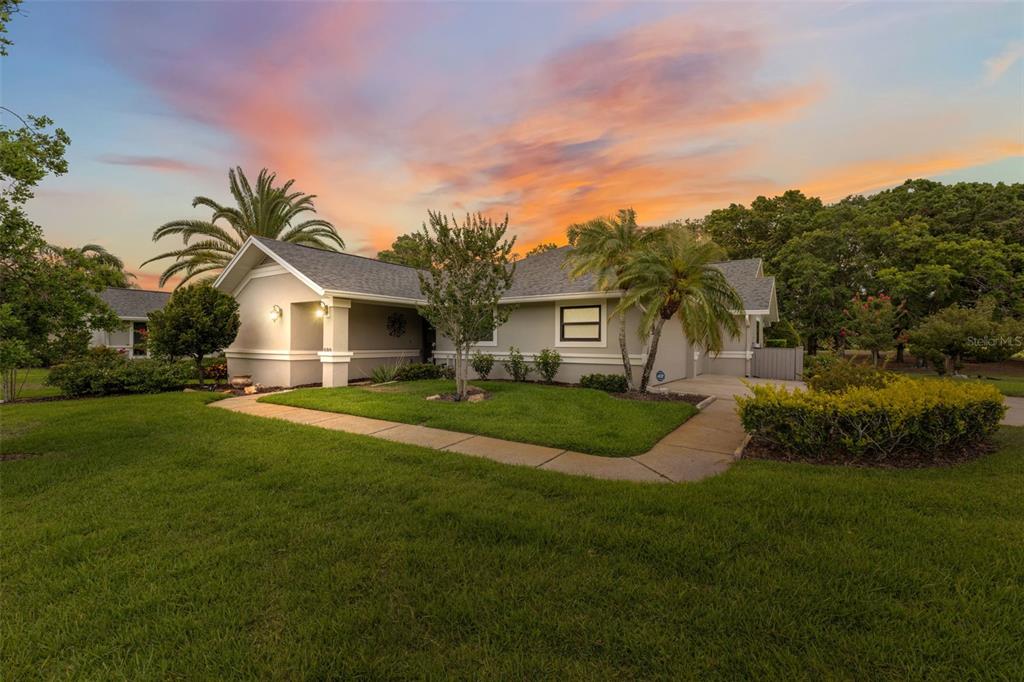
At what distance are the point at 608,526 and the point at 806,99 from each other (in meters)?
10.1

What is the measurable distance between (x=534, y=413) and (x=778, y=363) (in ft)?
46.0

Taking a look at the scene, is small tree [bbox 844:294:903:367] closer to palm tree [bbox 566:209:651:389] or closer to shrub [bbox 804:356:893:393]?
palm tree [bbox 566:209:651:389]

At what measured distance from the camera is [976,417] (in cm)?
559

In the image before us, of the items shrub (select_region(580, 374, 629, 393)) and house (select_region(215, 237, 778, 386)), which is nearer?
shrub (select_region(580, 374, 629, 393))

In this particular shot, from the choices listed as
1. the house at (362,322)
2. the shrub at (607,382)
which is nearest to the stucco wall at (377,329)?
the house at (362,322)

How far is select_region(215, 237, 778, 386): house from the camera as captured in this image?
12.2 m

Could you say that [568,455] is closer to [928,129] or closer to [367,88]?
[367,88]

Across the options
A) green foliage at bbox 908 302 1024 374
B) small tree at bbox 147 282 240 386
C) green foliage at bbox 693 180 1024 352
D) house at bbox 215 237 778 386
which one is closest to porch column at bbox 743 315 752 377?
house at bbox 215 237 778 386

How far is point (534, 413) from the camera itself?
816cm

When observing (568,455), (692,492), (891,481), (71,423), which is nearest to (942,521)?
(891,481)

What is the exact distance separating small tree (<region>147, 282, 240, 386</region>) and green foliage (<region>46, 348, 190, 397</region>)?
0.58 meters

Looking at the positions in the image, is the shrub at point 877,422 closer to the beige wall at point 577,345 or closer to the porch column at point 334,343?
A: the beige wall at point 577,345

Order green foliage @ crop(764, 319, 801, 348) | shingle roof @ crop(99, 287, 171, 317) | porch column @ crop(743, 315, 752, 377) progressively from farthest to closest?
shingle roof @ crop(99, 287, 171, 317)
green foliage @ crop(764, 319, 801, 348)
porch column @ crop(743, 315, 752, 377)

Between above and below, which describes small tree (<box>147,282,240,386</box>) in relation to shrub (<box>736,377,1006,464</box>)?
above
